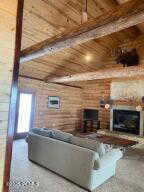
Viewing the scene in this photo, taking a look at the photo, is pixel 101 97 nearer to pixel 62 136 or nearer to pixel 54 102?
pixel 54 102

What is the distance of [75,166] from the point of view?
303cm

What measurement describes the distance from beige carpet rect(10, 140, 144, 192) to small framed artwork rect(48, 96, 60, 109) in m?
3.42

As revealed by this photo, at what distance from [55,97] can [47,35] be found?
334 cm

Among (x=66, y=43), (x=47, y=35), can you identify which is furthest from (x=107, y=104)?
(x=66, y=43)

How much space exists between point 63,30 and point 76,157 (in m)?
3.75

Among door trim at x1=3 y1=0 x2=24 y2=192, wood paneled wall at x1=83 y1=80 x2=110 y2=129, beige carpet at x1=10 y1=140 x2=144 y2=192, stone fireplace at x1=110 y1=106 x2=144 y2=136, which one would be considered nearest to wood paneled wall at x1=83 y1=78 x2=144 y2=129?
wood paneled wall at x1=83 y1=80 x2=110 y2=129

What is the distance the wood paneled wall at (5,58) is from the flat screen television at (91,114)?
22.7ft

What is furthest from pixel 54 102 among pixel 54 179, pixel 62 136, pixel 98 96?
pixel 54 179

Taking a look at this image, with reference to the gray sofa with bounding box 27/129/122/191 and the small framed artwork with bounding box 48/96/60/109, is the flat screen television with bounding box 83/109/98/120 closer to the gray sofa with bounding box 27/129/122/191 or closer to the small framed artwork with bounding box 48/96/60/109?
the small framed artwork with bounding box 48/96/60/109

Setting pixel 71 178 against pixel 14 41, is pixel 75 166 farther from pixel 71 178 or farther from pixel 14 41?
pixel 14 41

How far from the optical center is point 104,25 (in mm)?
2711

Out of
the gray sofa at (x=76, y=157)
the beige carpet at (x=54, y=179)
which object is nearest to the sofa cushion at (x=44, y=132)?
the gray sofa at (x=76, y=157)

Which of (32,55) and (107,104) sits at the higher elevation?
(32,55)

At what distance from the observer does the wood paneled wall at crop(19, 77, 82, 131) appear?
701cm
